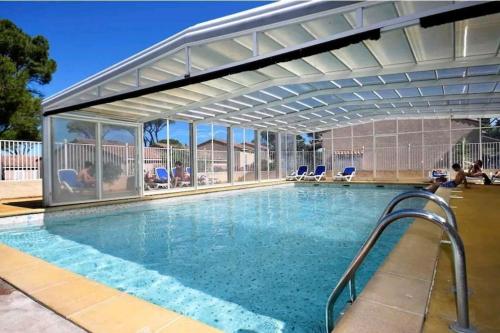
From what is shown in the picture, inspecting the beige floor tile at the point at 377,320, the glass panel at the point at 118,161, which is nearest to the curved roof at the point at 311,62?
the glass panel at the point at 118,161

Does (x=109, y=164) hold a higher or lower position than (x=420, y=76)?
lower

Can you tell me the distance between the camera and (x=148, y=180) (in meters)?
12.6

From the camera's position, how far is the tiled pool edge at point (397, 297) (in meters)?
1.71

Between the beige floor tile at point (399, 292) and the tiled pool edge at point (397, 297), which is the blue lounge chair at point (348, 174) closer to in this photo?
the tiled pool edge at point (397, 297)

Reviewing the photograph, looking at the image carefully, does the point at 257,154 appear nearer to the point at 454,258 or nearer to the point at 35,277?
the point at 35,277

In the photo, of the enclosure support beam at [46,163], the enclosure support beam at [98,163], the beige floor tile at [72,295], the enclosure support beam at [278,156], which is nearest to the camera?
the beige floor tile at [72,295]

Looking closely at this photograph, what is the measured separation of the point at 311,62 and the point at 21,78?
18.3 m

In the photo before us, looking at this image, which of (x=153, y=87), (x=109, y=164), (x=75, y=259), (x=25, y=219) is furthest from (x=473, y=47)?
(x=25, y=219)

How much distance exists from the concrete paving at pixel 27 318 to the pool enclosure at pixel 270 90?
3661 mm

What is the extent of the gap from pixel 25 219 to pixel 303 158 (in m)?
16.5

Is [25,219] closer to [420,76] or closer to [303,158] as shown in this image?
[420,76]

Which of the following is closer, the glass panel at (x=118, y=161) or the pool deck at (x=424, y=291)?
the pool deck at (x=424, y=291)

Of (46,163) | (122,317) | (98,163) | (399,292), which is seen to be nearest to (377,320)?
(399,292)

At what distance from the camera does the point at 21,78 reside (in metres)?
17.3
